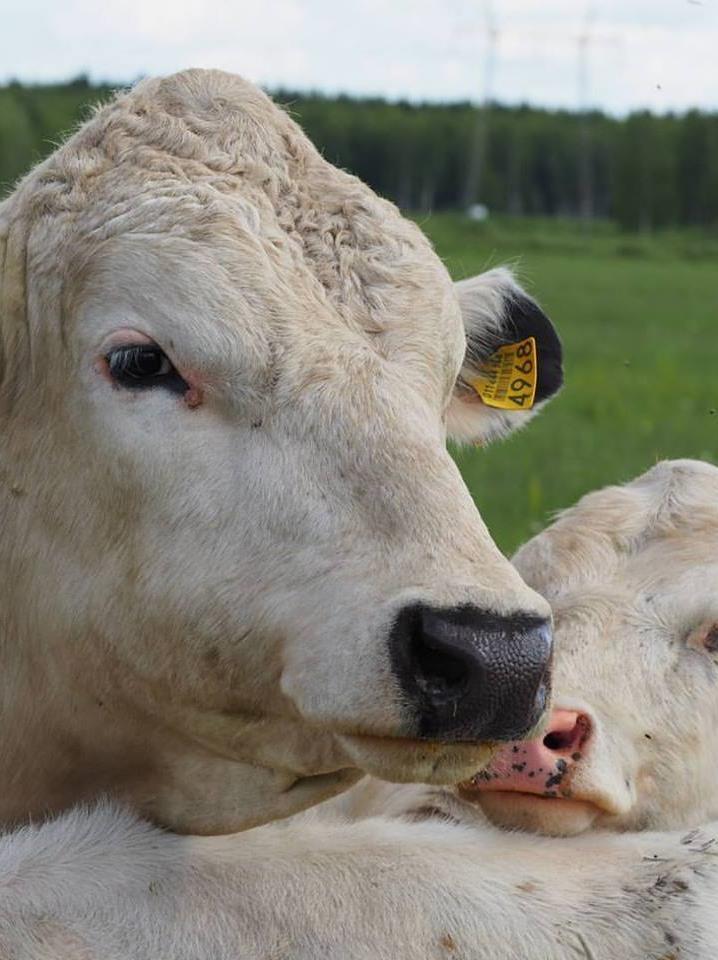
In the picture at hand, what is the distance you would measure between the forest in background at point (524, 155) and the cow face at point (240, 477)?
295 ft

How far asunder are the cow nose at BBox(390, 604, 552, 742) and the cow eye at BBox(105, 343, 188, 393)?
2.84 ft

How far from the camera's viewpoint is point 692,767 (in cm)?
460

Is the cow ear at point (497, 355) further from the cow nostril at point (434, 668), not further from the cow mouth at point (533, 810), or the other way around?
the cow nostril at point (434, 668)

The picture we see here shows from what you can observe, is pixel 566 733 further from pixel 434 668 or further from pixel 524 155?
pixel 524 155

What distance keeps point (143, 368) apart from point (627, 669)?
1.61 metres

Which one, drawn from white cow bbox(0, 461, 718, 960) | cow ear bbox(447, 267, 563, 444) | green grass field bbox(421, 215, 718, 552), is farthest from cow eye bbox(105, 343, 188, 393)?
green grass field bbox(421, 215, 718, 552)

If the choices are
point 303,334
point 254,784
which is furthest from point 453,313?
point 254,784

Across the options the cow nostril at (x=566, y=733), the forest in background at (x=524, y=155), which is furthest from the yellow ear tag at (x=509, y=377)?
the forest in background at (x=524, y=155)

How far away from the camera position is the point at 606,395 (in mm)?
19719

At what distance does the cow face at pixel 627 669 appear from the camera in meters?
4.14

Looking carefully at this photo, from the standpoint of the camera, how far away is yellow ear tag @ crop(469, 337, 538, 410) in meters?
5.14

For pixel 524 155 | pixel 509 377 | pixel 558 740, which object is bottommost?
pixel 558 740

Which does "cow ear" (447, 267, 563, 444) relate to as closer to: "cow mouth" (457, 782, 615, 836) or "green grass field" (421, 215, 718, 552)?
"green grass field" (421, 215, 718, 552)

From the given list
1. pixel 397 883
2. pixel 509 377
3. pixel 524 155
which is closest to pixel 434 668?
pixel 397 883
